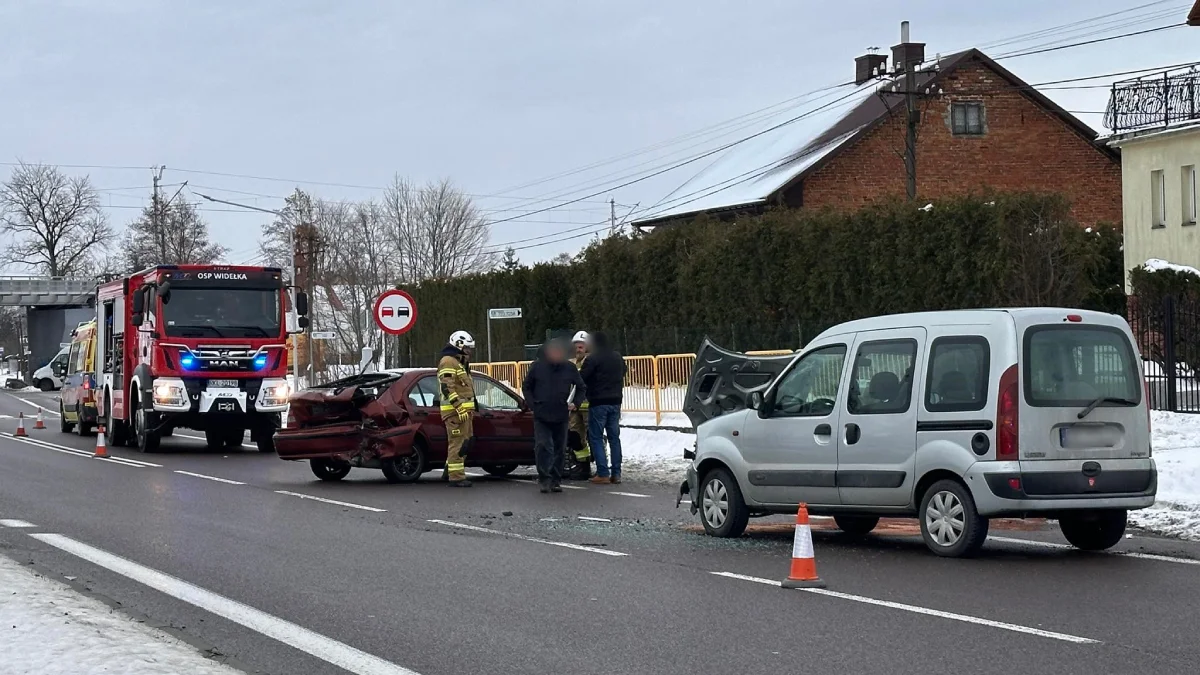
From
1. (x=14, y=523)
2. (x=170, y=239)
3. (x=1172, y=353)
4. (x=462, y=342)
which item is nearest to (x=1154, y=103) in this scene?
(x=1172, y=353)

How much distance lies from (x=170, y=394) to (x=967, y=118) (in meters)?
30.5

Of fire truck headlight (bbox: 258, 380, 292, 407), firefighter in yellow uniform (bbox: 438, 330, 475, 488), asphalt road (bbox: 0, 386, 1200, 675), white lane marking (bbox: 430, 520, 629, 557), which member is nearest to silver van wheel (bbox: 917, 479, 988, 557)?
asphalt road (bbox: 0, 386, 1200, 675)

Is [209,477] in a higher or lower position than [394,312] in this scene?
lower

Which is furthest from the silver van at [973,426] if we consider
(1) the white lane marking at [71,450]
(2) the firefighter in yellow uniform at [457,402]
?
(1) the white lane marking at [71,450]

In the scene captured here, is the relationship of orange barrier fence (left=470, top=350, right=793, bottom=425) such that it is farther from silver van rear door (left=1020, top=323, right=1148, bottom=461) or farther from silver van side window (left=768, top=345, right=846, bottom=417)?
silver van rear door (left=1020, top=323, right=1148, bottom=461)

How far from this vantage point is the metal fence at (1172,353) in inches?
799

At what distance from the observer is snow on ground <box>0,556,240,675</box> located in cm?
712

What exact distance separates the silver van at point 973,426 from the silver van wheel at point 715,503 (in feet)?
2.16

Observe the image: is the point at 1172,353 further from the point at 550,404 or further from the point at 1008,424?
the point at 1008,424

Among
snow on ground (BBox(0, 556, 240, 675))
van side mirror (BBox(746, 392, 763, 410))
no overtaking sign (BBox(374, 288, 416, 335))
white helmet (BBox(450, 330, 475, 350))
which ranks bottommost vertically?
snow on ground (BBox(0, 556, 240, 675))

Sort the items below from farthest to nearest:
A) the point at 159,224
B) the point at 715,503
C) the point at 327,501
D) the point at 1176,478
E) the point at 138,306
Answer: the point at 159,224, the point at 138,306, the point at 327,501, the point at 1176,478, the point at 715,503

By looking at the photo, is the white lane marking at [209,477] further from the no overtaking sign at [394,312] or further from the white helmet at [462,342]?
the no overtaking sign at [394,312]

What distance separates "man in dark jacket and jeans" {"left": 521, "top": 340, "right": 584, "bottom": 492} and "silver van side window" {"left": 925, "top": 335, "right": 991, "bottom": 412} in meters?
6.93

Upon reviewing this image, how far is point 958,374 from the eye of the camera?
11266mm
